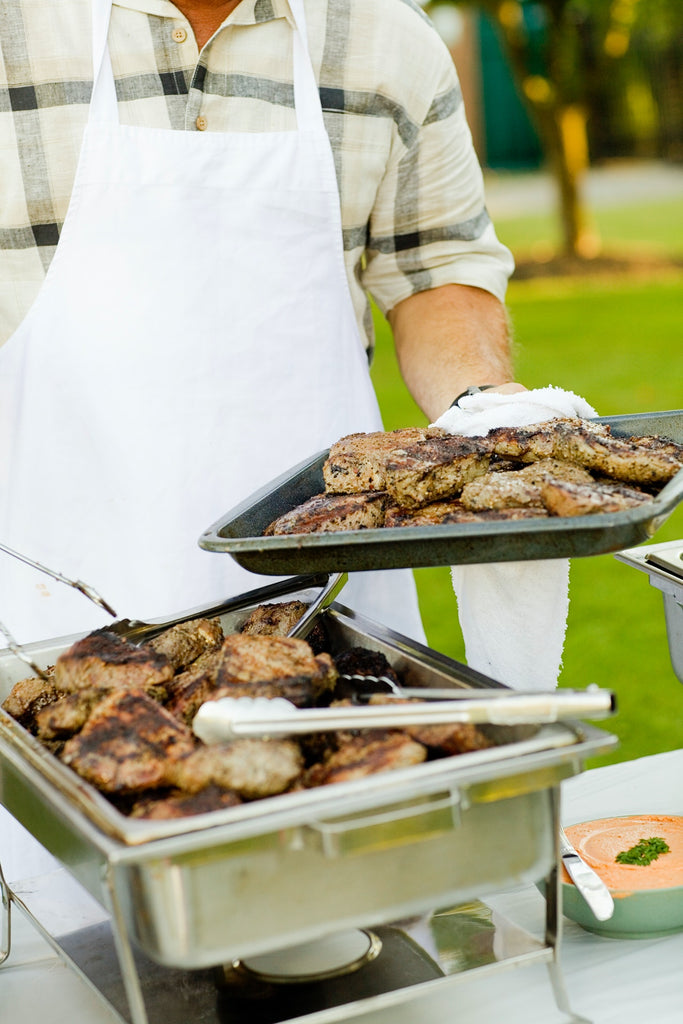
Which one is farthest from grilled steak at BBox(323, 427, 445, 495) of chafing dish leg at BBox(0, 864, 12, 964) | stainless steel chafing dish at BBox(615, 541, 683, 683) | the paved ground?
the paved ground

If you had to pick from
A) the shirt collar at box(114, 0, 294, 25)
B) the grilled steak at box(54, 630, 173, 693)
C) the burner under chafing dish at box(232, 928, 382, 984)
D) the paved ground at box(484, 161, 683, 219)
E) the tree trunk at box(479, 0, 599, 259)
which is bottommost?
the paved ground at box(484, 161, 683, 219)

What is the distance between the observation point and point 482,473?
163 cm

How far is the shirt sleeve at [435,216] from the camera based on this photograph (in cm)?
234

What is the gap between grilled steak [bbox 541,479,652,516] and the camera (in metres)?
1.37

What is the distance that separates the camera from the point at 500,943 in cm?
136

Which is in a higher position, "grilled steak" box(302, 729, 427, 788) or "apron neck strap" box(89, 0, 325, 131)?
"apron neck strap" box(89, 0, 325, 131)

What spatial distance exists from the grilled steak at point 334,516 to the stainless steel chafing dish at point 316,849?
0.36 m

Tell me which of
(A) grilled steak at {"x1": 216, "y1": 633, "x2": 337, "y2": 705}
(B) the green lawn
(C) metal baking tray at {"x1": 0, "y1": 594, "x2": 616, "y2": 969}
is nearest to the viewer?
(C) metal baking tray at {"x1": 0, "y1": 594, "x2": 616, "y2": 969}

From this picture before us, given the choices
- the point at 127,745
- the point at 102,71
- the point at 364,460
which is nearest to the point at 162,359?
the point at 102,71

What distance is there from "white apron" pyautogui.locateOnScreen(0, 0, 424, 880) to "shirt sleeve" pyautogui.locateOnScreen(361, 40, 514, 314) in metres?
0.23

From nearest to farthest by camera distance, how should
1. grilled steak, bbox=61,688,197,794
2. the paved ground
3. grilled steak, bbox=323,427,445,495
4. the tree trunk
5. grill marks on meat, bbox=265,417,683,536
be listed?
grilled steak, bbox=61,688,197,794, grill marks on meat, bbox=265,417,683,536, grilled steak, bbox=323,427,445,495, the tree trunk, the paved ground

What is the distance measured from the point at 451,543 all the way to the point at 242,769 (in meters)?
0.37

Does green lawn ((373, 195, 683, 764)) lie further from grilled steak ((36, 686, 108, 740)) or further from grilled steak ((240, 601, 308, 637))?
grilled steak ((36, 686, 108, 740))

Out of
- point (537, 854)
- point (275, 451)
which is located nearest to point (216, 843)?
point (537, 854)
